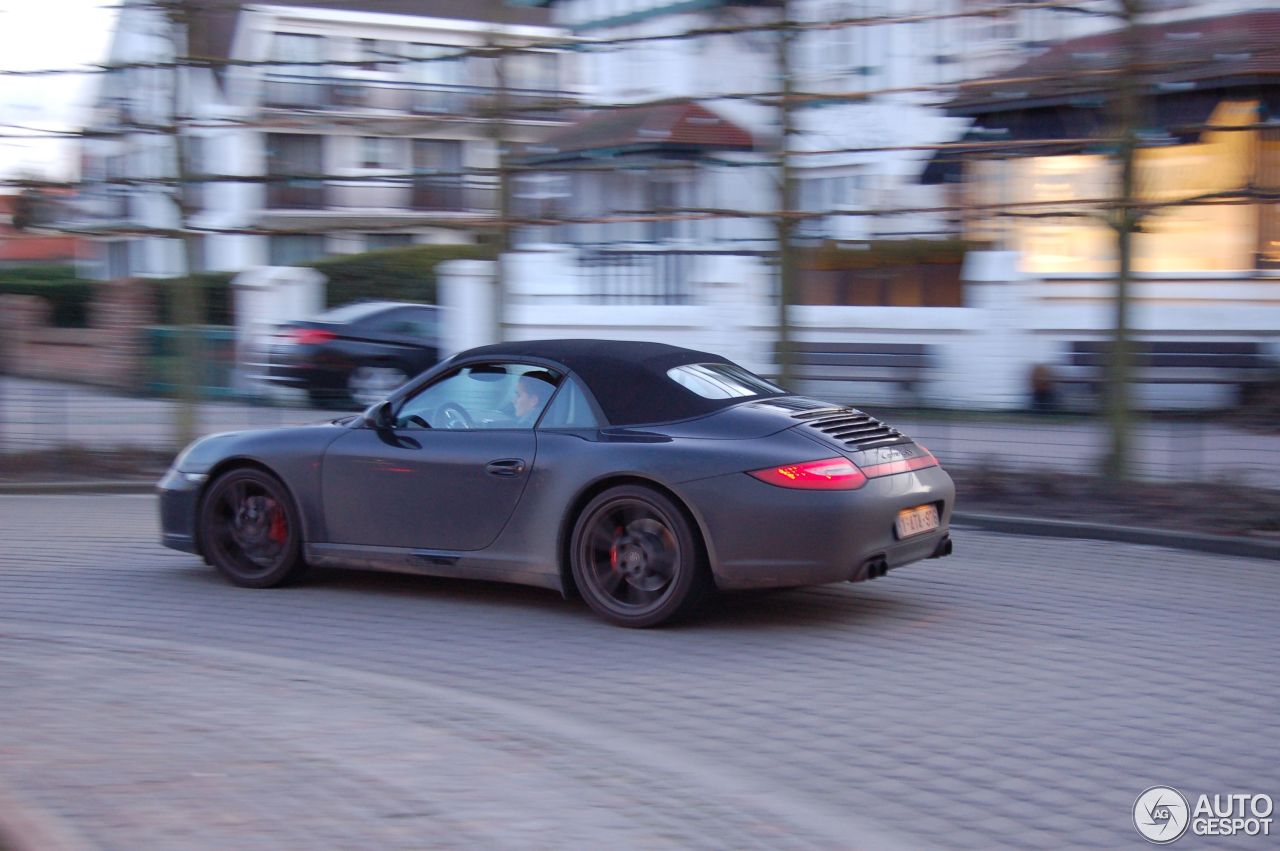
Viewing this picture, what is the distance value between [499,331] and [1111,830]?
390 inches

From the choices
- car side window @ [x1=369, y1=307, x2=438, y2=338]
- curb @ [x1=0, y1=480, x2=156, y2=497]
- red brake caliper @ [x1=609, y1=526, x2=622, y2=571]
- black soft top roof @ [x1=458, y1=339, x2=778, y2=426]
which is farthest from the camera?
car side window @ [x1=369, y1=307, x2=438, y2=338]

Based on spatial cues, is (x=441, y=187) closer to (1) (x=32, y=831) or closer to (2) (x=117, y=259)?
(1) (x=32, y=831)

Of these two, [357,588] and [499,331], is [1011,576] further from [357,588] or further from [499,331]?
[499,331]

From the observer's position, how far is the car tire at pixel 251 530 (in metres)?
7.67

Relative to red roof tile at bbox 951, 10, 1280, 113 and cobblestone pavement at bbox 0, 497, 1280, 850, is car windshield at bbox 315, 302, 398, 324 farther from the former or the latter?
cobblestone pavement at bbox 0, 497, 1280, 850

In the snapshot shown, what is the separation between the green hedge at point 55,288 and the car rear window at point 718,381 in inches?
624

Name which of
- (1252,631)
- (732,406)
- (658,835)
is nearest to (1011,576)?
(1252,631)

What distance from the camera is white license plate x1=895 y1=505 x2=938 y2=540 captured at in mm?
6594

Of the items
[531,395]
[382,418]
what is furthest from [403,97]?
[531,395]

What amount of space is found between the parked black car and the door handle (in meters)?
10.9

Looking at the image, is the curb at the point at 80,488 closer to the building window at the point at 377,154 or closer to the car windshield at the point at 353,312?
the car windshield at the point at 353,312

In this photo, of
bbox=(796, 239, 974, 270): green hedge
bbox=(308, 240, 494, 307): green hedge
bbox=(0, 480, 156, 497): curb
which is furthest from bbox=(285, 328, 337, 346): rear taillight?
bbox=(796, 239, 974, 270): green hedge

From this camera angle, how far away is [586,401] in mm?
6945

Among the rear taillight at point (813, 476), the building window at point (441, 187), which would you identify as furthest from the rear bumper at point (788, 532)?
the building window at point (441, 187)
